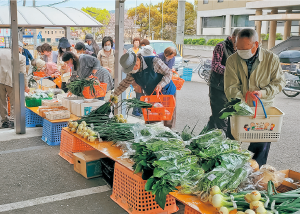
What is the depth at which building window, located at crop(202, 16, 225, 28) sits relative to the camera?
37.8 meters

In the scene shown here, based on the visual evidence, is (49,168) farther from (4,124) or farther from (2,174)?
(4,124)

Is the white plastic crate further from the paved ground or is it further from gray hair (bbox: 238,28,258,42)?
the paved ground

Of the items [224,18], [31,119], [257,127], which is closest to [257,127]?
[257,127]

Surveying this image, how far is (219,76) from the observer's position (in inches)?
203

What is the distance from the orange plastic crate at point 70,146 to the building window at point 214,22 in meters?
34.9

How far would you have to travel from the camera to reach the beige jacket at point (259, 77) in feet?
12.3

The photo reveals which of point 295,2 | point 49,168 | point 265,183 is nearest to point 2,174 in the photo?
point 49,168

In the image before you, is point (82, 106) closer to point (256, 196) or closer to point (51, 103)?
point (51, 103)

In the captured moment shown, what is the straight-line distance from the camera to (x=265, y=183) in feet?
9.08

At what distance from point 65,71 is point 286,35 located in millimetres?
22201

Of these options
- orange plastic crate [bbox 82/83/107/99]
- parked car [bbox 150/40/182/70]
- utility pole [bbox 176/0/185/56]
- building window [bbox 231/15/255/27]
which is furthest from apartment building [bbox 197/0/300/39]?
orange plastic crate [bbox 82/83/107/99]

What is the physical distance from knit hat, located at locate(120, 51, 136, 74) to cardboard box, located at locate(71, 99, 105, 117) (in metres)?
1.65

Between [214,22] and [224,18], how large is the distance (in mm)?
1814

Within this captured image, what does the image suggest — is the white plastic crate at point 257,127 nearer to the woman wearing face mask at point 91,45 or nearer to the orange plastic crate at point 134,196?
the orange plastic crate at point 134,196
